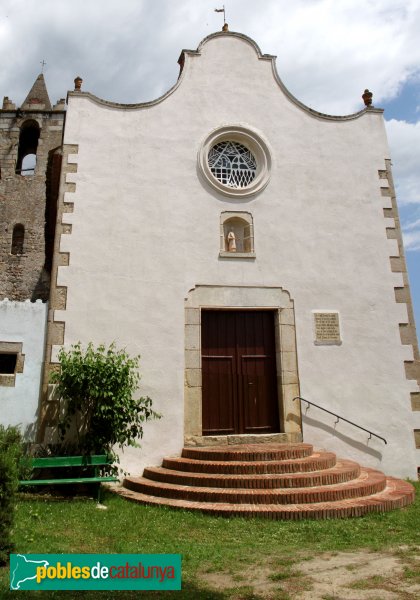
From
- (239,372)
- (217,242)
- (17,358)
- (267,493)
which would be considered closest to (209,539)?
(267,493)

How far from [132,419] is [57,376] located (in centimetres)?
137

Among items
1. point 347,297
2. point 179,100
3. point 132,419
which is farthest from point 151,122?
point 132,419

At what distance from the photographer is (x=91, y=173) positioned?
9.03 metres

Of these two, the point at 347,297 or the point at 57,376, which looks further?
the point at 347,297

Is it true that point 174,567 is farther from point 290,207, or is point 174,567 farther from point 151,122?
point 151,122

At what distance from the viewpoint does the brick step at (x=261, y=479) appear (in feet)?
21.4

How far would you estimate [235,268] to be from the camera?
9.13 m

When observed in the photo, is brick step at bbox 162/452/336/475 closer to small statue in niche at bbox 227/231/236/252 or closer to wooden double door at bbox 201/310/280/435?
wooden double door at bbox 201/310/280/435

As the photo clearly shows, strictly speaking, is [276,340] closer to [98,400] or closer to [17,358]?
[98,400]

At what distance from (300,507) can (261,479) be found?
718mm

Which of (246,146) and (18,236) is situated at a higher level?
(18,236)

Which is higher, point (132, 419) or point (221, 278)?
point (221, 278)

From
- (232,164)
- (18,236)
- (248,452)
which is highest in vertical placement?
(18,236)

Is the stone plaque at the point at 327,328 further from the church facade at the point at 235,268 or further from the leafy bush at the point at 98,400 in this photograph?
the leafy bush at the point at 98,400
